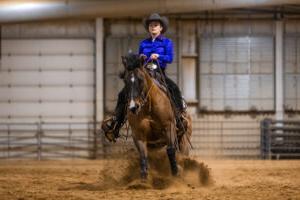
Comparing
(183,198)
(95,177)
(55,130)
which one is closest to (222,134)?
(55,130)

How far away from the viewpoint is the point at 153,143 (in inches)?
392

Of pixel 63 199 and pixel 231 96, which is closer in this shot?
pixel 63 199

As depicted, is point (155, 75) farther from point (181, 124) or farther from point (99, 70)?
point (99, 70)

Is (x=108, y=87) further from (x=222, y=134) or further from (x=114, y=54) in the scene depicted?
(x=222, y=134)

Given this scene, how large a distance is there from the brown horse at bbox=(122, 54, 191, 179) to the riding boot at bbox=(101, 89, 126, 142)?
58cm

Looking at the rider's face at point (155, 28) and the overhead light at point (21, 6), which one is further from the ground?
the overhead light at point (21, 6)

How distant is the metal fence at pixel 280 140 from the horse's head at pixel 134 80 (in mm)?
11064

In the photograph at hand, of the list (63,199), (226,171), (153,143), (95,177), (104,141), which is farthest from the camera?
(104,141)

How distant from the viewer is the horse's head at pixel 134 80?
8.83m

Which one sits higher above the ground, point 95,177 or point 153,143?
point 153,143

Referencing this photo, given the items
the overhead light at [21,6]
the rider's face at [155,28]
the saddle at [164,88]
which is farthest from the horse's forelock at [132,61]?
the overhead light at [21,6]

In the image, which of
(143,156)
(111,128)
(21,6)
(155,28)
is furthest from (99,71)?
(143,156)

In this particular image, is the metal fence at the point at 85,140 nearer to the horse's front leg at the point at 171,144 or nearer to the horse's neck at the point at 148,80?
the horse's front leg at the point at 171,144

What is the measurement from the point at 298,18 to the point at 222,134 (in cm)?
464
